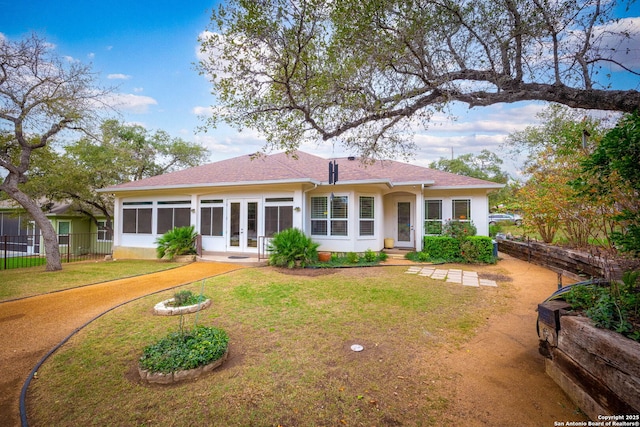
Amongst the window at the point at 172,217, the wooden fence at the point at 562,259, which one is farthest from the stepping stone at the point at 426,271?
the window at the point at 172,217

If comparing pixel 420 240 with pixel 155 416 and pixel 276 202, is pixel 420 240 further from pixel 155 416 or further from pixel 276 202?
pixel 155 416

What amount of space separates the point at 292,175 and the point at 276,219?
6.12 feet

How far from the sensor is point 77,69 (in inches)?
360

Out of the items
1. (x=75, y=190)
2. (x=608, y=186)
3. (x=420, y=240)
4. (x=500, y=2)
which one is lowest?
(x=420, y=240)

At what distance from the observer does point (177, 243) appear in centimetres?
1064

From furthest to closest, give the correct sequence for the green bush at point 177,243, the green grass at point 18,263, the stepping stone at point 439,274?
the green grass at point 18,263
the green bush at point 177,243
the stepping stone at point 439,274

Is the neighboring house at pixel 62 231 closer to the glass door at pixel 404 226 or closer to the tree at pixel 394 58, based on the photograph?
the tree at pixel 394 58

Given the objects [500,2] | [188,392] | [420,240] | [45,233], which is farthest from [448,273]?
[45,233]

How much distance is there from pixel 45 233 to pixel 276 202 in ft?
26.2

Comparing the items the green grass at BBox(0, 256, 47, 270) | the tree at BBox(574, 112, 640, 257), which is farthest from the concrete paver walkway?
the green grass at BBox(0, 256, 47, 270)

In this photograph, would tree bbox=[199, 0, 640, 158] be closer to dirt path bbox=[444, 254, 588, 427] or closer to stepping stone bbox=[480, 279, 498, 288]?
dirt path bbox=[444, 254, 588, 427]

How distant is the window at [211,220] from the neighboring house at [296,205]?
0.14 feet

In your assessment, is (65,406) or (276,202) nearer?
(65,406)

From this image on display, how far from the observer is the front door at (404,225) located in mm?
12492
